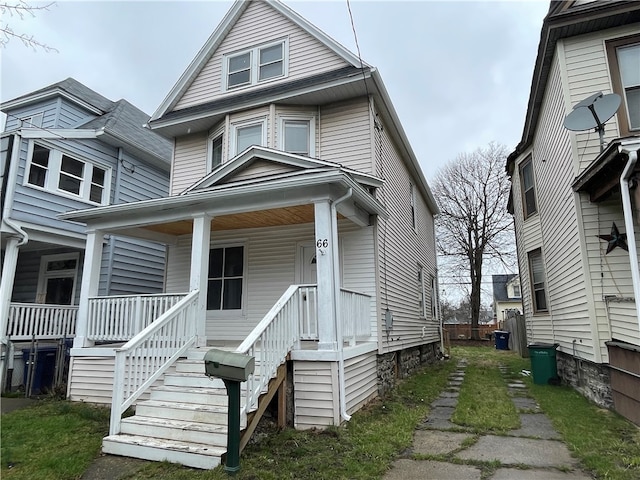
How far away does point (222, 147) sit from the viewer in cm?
992

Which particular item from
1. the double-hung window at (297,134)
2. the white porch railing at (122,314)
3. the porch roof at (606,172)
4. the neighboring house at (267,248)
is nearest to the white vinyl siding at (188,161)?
the neighboring house at (267,248)

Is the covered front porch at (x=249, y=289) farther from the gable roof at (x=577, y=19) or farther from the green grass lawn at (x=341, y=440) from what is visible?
the gable roof at (x=577, y=19)

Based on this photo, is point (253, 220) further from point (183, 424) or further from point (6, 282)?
point (6, 282)

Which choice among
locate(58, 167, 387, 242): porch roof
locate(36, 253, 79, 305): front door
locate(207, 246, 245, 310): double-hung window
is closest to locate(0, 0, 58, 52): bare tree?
locate(58, 167, 387, 242): porch roof

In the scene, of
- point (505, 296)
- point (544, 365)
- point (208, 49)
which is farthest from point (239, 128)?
point (505, 296)

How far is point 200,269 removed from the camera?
6.96 metres

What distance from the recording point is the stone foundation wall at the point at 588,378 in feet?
20.5

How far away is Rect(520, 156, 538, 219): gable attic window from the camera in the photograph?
11461mm

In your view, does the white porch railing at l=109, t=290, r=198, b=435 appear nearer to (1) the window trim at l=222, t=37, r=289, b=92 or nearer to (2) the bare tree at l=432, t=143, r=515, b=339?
(1) the window trim at l=222, t=37, r=289, b=92

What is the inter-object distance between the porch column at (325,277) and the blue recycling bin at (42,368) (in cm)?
671

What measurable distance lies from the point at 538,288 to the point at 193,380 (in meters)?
9.40

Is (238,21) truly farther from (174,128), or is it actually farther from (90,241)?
(90,241)

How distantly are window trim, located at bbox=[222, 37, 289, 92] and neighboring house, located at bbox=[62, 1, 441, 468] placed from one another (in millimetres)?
34

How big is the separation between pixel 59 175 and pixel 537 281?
1306 centimetres
